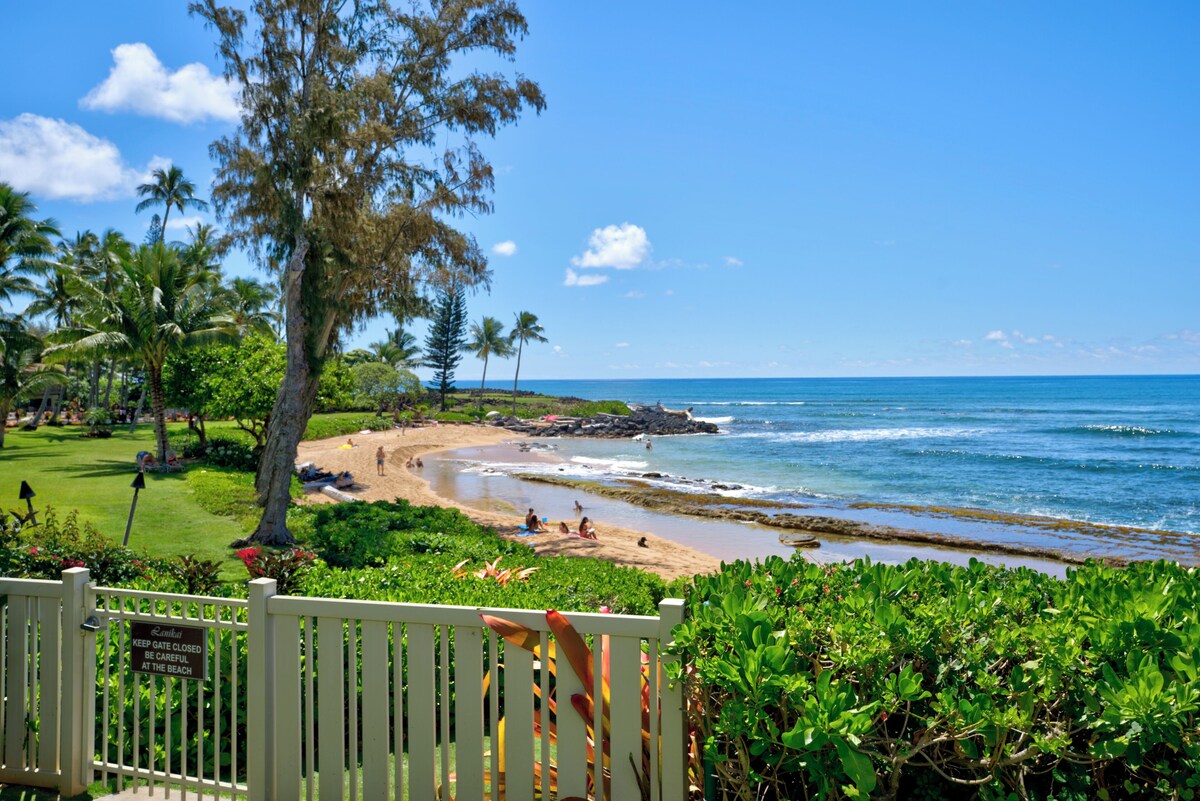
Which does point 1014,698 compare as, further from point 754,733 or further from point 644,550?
point 644,550

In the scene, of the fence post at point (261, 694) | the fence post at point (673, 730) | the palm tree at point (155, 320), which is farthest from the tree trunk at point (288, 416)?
the fence post at point (673, 730)

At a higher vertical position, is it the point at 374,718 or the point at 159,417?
the point at 159,417

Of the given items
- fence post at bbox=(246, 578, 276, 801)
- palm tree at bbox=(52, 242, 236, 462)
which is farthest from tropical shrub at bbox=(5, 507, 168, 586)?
palm tree at bbox=(52, 242, 236, 462)

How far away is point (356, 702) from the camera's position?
3275 mm

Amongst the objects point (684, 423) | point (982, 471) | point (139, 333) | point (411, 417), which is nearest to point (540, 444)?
point (411, 417)

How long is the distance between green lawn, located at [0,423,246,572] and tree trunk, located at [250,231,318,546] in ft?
2.95

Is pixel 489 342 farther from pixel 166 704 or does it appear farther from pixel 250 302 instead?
pixel 166 704

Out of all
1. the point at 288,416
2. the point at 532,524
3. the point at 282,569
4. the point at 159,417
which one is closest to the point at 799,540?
the point at 532,524

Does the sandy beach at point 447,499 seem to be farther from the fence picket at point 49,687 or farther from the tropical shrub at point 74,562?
the fence picket at point 49,687

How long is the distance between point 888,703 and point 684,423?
59.9m

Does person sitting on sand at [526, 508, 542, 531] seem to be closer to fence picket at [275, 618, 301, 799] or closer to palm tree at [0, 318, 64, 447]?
fence picket at [275, 618, 301, 799]

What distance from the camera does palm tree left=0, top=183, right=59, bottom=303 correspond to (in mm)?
26422

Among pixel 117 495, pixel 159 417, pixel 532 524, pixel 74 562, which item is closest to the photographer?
pixel 74 562

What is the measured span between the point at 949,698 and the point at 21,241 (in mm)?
33035
